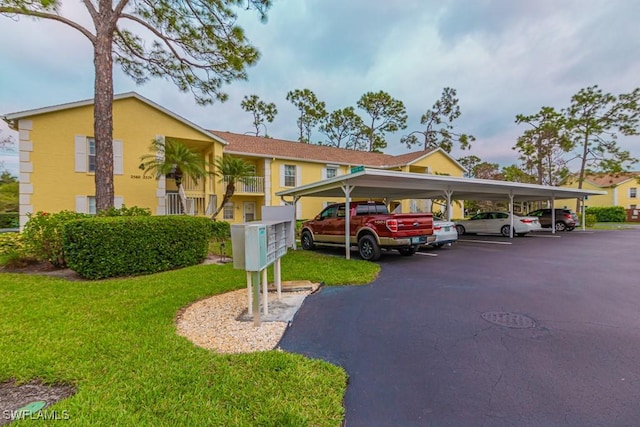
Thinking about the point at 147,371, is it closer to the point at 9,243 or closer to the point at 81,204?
the point at 9,243

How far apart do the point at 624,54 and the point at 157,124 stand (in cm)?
2316

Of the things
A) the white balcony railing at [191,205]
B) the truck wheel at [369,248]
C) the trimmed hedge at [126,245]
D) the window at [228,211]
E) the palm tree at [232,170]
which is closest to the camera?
the trimmed hedge at [126,245]

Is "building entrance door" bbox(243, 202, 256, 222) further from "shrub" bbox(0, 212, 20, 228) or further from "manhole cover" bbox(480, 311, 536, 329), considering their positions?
"shrub" bbox(0, 212, 20, 228)

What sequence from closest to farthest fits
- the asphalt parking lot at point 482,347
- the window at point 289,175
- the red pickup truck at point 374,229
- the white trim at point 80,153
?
the asphalt parking lot at point 482,347 < the red pickup truck at point 374,229 < the white trim at point 80,153 < the window at point 289,175

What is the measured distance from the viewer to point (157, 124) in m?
13.9

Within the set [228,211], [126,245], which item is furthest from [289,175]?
[126,245]

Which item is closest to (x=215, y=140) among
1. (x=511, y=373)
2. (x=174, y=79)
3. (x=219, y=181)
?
(x=219, y=181)

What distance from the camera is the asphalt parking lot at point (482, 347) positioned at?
7.44ft

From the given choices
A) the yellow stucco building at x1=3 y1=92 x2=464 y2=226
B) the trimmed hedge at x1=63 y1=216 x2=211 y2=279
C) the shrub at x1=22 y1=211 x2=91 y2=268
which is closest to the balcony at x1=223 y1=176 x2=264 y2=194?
the yellow stucco building at x1=3 y1=92 x2=464 y2=226

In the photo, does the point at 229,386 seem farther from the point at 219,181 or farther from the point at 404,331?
the point at 219,181

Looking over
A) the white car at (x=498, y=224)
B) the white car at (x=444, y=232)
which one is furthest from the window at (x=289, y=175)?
the white car at (x=498, y=224)

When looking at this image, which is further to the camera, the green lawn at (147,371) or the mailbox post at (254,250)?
the mailbox post at (254,250)

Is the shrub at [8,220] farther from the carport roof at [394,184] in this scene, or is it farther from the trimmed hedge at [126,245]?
the carport roof at [394,184]

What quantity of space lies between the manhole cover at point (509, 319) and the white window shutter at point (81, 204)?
15464 mm
